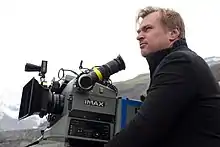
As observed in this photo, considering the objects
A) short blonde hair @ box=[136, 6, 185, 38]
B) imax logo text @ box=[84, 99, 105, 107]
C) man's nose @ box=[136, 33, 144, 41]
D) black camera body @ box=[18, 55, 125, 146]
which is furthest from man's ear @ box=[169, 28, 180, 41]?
imax logo text @ box=[84, 99, 105, 107]

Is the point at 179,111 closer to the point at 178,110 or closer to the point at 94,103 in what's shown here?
the point at 178,110

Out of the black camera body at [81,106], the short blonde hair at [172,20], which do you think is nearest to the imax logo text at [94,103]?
the black camera body at [81,106]

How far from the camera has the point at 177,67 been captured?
1.77m

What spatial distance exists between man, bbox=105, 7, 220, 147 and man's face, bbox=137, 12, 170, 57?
171mm

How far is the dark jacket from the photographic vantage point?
1.70 metres

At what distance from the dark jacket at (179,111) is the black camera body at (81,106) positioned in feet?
3.40

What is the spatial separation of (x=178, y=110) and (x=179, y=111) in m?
0.01

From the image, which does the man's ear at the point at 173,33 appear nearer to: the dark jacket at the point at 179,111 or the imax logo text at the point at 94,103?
the dark jacket at the point at 179,111

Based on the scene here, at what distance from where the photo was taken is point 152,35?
2.03 meters

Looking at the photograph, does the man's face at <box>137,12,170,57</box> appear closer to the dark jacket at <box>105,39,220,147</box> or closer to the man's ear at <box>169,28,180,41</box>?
the man's ear at <box>169,28,180,41</box>

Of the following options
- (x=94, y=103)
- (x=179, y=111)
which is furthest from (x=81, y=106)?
(x=179, y=111)

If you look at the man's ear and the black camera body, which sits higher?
the man's ear

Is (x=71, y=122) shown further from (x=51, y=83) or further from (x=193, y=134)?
(x=193, y=134)

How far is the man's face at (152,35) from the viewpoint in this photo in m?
2.01
